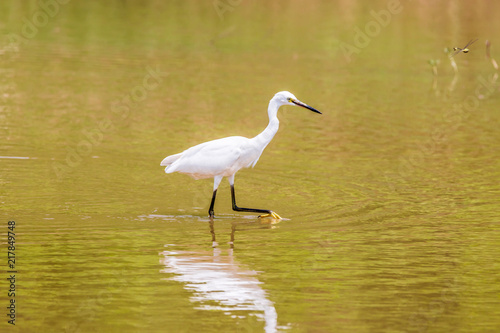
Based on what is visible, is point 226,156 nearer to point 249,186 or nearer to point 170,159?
point 170,159

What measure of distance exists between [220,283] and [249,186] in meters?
5.20

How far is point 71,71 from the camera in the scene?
2517cm

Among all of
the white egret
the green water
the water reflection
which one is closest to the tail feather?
the white egret

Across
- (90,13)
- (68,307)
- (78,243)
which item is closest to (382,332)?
(68,307)

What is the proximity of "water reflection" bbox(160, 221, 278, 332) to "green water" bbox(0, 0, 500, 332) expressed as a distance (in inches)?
1.3

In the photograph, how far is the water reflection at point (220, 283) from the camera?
8773mm

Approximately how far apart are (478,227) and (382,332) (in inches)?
175

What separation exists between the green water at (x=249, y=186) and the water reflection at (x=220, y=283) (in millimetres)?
33

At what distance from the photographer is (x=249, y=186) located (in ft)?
48.3

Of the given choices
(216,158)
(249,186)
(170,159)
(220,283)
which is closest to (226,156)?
(216,158)

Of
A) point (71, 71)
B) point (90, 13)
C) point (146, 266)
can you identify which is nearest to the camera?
point (146, 266)

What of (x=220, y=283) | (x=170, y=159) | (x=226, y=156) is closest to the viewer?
(x=220, y=283)

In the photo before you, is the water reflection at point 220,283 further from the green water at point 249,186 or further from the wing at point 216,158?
the wing at point 216,158

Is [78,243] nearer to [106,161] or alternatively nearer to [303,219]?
[303,219]
